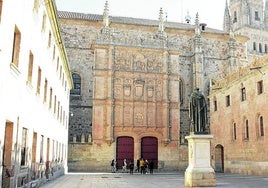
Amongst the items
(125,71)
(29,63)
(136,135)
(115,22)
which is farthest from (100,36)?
(29,63)

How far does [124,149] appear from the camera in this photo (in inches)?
1344

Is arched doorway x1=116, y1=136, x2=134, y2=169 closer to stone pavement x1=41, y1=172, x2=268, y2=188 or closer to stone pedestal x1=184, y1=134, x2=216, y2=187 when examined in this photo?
stone pavement x1=41, y1=172, x2=268, y2=188

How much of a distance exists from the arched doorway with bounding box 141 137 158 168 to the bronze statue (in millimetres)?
18113

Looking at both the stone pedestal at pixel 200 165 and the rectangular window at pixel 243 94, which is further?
the rectangular window at pixel 243 94

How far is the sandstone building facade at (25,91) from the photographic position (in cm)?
983

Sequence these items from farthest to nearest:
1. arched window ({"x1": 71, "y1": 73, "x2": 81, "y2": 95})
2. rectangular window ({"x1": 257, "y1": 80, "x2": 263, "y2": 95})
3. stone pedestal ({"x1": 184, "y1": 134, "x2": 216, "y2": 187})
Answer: arched window ({"x1": 71, "y1": 73, "x2": 81, "y2": 95}) → rectangular window ({"x1": 257, "y1": 80, "x2": 263, "y2": 95}) → stone pedestal ({"x1": 184, "y1": 134, "x2": 216, "y2": 187})

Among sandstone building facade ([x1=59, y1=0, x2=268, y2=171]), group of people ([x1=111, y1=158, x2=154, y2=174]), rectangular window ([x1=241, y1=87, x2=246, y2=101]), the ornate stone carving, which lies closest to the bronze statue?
rectangular window ([x1=241, y1=87, x2=246, y2=101])

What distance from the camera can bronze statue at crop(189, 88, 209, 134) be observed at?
1642cm

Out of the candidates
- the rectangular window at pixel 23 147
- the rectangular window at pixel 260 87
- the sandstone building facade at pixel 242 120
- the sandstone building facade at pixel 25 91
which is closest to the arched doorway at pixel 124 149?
the sandstone building facade at pixel 242 120

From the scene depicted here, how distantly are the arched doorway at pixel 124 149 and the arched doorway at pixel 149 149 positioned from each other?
1.19 meters

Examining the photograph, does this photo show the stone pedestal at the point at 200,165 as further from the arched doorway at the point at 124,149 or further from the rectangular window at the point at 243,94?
the arched doorway at the point at 124,149

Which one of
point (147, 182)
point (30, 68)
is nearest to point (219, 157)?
point (147, 182)

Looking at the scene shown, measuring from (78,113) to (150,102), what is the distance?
868 cm

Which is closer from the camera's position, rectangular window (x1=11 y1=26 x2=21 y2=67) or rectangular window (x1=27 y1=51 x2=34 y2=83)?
rectangular window (x1=11 y1=26 x2=21 y2=67)
